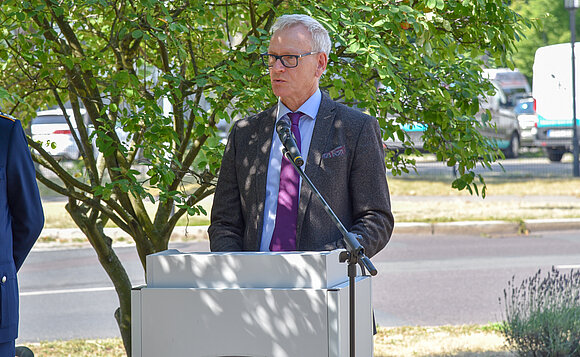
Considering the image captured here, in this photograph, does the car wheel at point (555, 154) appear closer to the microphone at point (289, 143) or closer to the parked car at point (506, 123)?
the parked car at point (506, 123)

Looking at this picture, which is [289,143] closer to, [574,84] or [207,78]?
[207,78]

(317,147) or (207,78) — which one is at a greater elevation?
(207,78)

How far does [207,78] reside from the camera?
435 cm

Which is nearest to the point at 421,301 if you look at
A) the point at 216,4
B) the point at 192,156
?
the point at 192,156

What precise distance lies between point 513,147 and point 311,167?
81.8 feet

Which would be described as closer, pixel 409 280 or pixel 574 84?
pixel 409 280

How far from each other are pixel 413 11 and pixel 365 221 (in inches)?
58.9

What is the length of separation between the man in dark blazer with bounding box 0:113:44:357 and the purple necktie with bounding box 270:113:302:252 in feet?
2.57


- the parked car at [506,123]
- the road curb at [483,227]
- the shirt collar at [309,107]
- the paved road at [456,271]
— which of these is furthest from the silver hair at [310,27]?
the parked car at [506,123]

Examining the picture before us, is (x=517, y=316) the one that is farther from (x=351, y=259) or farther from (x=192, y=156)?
(x=351, y=259)

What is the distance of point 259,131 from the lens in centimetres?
315

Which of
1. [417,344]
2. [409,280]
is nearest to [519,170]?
[409,280]

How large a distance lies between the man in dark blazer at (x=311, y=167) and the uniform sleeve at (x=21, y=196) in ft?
1.99

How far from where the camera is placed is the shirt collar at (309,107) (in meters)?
3.07
